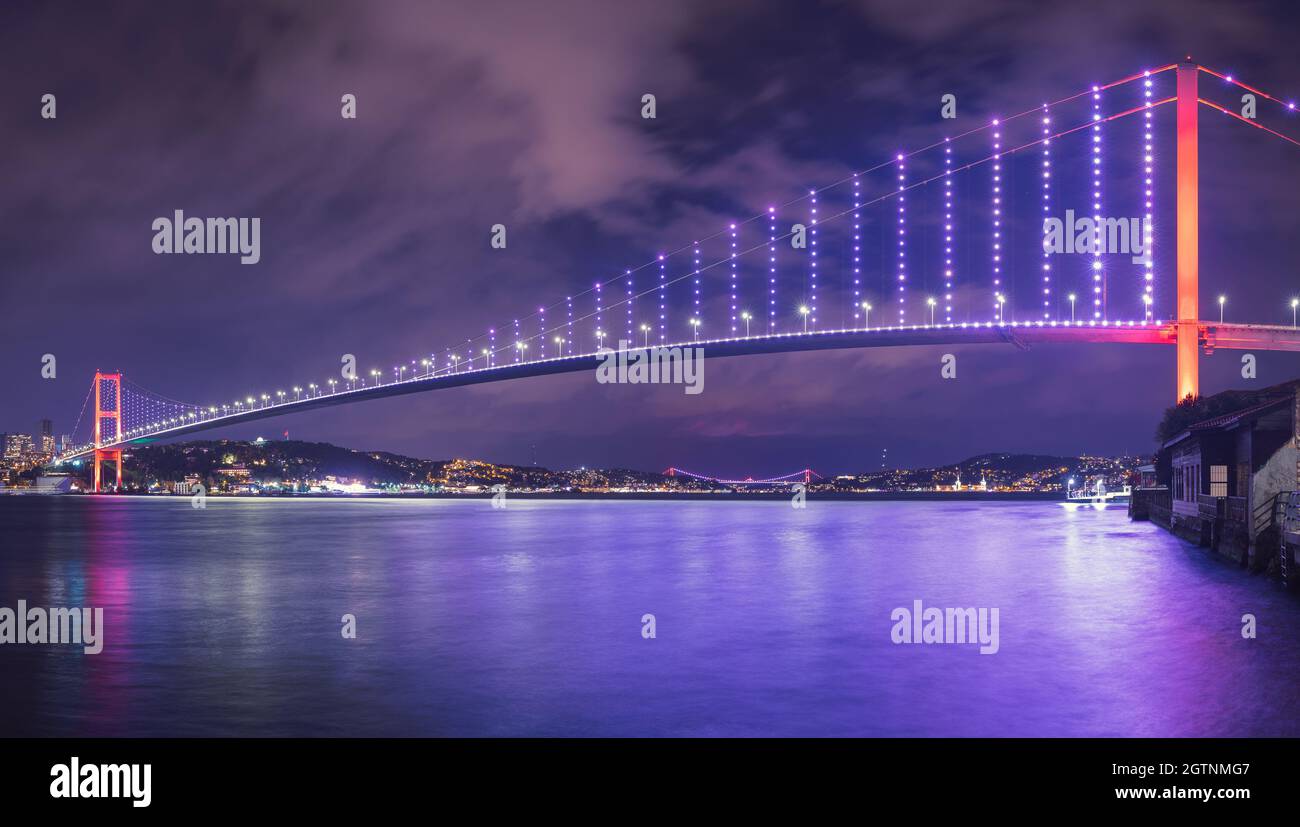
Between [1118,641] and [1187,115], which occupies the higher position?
[1187,115]

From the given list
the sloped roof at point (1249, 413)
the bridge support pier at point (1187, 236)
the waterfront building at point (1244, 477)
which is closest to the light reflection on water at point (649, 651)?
the waterfront building at point (1244, 477)

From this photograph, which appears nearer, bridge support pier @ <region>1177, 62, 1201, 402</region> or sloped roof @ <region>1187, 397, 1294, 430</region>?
sloped roof @ <region>1187, 397, 1294, 430</region>

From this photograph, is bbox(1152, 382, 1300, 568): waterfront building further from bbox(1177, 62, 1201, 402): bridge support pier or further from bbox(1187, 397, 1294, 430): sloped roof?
bbox(1177, 62, 1201, 402): bridge support pier

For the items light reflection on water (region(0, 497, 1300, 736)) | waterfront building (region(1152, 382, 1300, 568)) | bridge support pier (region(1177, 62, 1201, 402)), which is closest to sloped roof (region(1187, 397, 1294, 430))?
waterfront building (region(1152, 382, 1300, 568))
